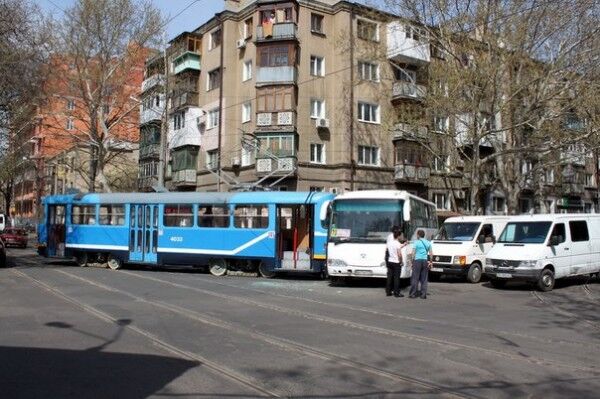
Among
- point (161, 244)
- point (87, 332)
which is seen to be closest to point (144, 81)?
point (161, 244)

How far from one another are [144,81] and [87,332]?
37174 millimetres

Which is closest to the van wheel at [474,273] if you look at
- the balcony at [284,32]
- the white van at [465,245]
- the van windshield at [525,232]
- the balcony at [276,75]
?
the white van at [465,245]

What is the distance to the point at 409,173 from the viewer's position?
4134 cm

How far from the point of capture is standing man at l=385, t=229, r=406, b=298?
1534 cm

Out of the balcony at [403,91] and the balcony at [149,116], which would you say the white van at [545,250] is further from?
the balcony at [149,116]

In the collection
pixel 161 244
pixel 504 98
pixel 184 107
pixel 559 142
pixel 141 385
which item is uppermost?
pixel 184 107

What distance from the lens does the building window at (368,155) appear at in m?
40.5

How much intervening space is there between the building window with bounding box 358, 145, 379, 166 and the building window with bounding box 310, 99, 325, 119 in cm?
336

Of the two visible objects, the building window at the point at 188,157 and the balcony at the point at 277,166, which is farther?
the building window at the point at 188,157

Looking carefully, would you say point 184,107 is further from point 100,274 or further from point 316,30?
point 100,274

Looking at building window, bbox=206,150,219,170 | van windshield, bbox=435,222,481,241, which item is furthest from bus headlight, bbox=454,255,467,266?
building window, bbox=206,150,219,170

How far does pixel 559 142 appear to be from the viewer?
2817cm

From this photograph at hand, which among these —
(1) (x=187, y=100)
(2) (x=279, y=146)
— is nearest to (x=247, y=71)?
(2) (x=279, y=146)

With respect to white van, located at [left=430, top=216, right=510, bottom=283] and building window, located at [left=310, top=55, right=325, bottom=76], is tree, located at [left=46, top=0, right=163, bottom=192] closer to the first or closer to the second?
building window, located at [left=310, top=55, right=325, bottom=76]
